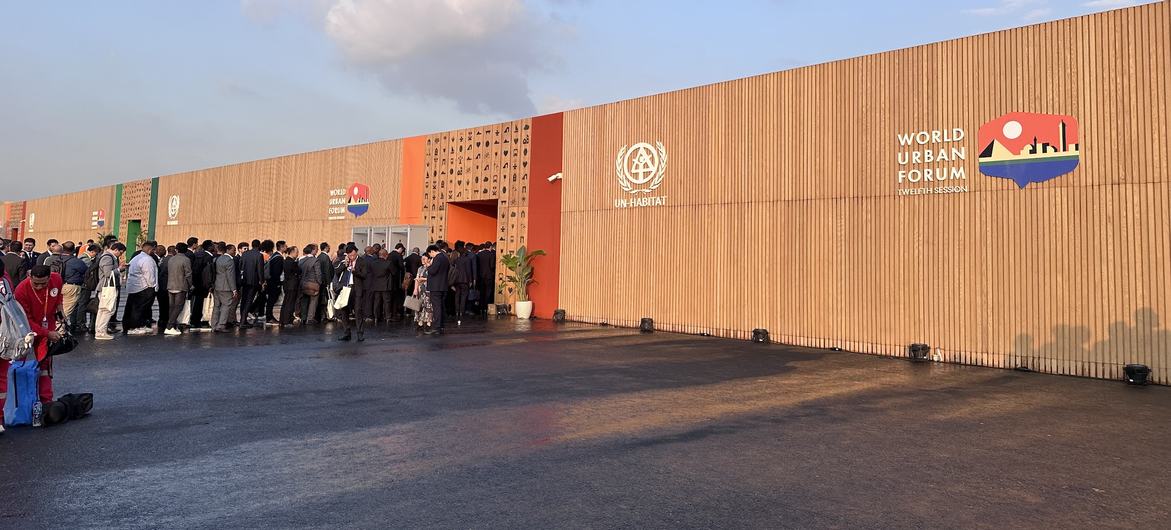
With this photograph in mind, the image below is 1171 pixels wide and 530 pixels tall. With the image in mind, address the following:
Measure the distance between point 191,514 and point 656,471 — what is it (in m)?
2.85

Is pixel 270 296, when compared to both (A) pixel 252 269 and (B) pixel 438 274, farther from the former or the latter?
(B) pixel 438 274

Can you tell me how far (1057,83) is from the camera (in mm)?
10391

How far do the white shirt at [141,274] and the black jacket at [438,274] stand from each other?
4760mm

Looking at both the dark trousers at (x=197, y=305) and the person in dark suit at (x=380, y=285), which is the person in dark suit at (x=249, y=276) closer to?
the dark trousers at (x=197, y=305)

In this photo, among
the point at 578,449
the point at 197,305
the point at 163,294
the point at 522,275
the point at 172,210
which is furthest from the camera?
the point at 172,210

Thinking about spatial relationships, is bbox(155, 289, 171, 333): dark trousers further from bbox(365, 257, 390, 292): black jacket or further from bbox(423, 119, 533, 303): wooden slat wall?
bbox(423, 119, 533, 303): wooden slat wall

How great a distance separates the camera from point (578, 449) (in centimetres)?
550

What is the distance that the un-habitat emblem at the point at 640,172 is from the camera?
15711mm

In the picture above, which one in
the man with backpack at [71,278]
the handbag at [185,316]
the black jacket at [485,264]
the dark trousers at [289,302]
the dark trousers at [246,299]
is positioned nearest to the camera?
the man with backpack at [71,278]

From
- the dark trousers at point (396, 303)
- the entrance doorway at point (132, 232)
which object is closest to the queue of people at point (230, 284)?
the dark trousers at point (396, 303)

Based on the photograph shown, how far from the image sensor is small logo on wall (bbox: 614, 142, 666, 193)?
1573 centimetres

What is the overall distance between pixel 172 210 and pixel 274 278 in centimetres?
2355

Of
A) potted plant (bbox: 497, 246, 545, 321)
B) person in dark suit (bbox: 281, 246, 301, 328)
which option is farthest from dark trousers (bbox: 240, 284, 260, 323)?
potted plant (bbox: 497, 246, 545, 321)

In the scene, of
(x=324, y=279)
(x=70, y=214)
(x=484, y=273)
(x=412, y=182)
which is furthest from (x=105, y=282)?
(x=70, y=214)
